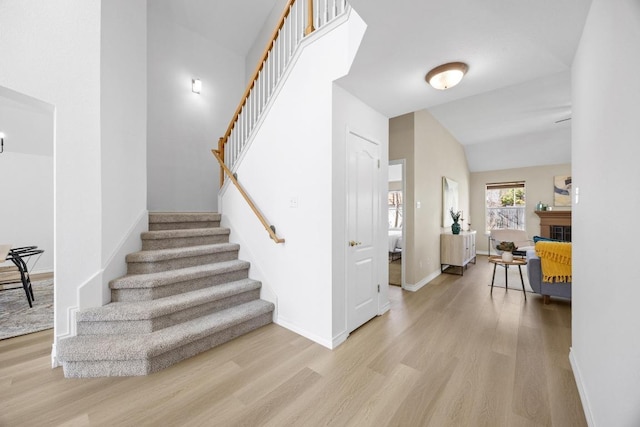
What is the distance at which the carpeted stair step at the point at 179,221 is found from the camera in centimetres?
316

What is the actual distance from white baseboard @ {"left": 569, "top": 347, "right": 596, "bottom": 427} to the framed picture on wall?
6.27 m

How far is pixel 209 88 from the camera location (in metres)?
4.81

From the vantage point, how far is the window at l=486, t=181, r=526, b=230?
23.4 feet

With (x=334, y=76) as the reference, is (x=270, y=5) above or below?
above

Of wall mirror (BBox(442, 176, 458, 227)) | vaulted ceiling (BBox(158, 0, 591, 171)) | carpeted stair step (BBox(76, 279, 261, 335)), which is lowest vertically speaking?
carpeted stair step (BBox(76, 279, 261, 335))

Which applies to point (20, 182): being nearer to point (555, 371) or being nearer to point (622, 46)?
point (622, 46)

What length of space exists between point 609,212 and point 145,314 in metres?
3.21

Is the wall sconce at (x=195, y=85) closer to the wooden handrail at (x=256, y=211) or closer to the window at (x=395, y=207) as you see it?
the wooden handrail at (x=256, y=211)

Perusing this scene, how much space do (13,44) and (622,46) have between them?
12.4ft

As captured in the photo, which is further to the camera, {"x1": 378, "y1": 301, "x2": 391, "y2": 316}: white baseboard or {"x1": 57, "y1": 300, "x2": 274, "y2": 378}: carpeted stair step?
{"x1": 378, "y1": 301, "x2": 391, "y2": 316}: white baseboard

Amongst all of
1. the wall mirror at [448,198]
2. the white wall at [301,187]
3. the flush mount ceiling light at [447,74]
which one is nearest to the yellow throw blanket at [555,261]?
the wall mirror at [448,198]

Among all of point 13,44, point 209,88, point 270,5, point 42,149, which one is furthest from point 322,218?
point 42,149

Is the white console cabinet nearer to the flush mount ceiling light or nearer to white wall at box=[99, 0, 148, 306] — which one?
the flush mount ceiling light

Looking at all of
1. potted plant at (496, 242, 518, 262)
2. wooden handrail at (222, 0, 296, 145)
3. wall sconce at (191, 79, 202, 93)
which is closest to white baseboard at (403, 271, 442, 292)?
potted plant at (496, 242, 518, 262)
